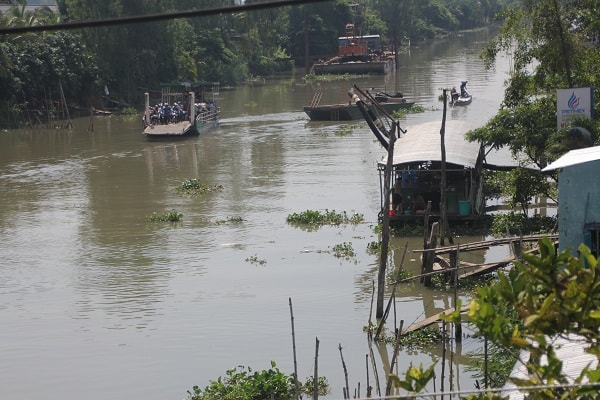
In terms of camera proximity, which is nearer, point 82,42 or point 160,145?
point 160,145

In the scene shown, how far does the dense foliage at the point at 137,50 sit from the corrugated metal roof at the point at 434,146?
1607cm

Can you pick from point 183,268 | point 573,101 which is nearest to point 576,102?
point 573,101

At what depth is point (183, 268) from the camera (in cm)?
1852

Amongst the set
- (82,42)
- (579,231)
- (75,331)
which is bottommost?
(75,331)

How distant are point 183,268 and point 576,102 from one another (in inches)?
309

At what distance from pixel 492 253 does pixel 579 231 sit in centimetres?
813

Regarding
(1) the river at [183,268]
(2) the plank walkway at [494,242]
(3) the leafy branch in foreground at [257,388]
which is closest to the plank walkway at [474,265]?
(2) the plank walkway at [494,242]

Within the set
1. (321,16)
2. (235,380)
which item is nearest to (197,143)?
(235,380)

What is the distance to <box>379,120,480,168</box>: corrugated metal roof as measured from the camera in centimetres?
2017

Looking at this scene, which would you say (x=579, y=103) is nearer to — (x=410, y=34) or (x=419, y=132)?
(x=419, y=132)

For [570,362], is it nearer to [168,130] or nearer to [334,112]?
[168,130]

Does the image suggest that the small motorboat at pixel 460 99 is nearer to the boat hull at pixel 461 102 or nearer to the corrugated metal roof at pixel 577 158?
the boat hull at pixel 461 102

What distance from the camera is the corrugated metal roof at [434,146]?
2017cm

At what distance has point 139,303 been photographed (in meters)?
16.4
